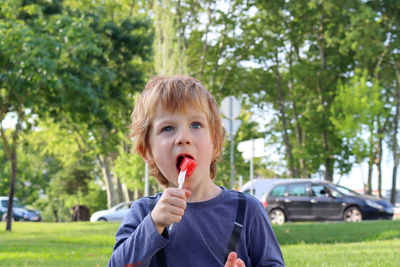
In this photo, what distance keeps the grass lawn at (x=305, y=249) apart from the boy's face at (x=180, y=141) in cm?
414

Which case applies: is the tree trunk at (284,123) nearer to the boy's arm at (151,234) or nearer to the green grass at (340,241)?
the green grass at (340,241)

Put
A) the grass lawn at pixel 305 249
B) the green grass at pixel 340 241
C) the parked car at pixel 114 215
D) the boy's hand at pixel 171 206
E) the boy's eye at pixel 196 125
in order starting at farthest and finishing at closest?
the parked car at pixel 114 215
the green grass at pixel 340 241
the grass lawn at pixel 305 249
the boy's eye at pixel 196 125
the boy's hand at pixel 171 206

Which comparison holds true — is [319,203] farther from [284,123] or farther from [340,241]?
[284,123]

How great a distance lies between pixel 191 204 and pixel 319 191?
17.0 meters

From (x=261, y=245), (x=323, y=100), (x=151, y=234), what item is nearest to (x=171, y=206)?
(x=151, y=234)

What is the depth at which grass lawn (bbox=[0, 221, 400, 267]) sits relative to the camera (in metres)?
6.57

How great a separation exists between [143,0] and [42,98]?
14.5 metres

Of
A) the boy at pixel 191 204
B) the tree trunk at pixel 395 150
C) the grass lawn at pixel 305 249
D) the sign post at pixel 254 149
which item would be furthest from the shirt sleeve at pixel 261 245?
the tree trunk at pixel 395 150

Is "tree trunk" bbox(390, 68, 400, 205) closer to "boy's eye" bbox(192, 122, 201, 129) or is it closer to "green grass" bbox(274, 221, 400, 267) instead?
"green grass" bbox(274, 221, 400, 267)

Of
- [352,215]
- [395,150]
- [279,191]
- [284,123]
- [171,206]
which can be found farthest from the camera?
[284,123]

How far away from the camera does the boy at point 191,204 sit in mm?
2139

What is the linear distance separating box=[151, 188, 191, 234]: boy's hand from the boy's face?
253 mm

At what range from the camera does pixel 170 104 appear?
223 centimetres

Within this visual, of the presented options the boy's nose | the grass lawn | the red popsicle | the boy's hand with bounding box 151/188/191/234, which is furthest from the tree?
the boy's hand with bounding box 151/188/191/234
